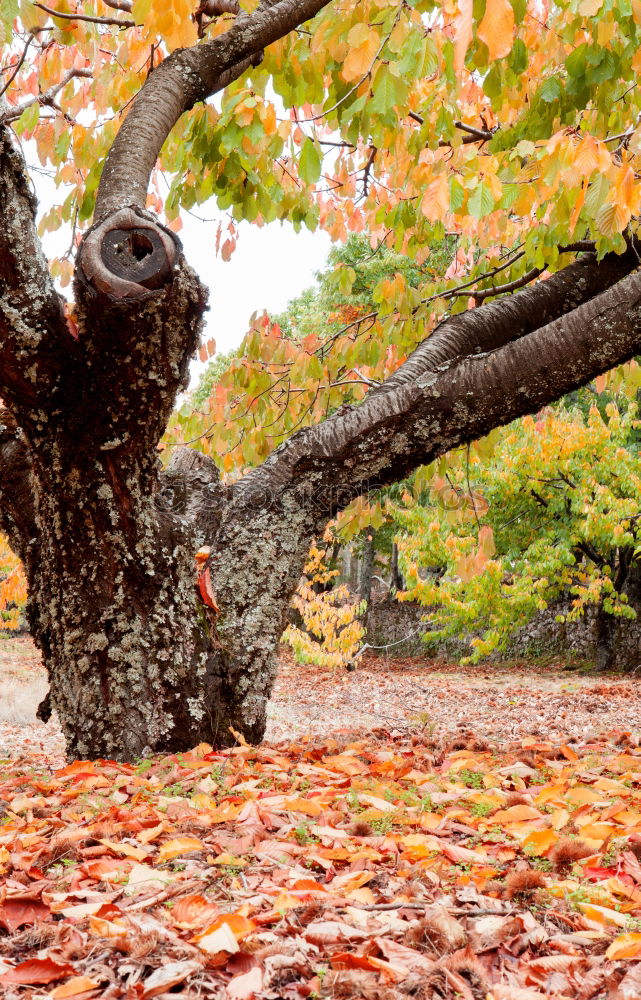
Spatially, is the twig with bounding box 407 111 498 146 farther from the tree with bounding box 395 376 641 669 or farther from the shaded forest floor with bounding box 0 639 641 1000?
the tree with bounding box 395 376 641 669

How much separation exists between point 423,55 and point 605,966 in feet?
7.78

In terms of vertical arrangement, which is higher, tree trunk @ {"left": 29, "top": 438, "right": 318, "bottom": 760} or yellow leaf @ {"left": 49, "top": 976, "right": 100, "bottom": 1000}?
tree trunk @ {"left": 29, "top": 438, "right": 318, "bottom": 760}

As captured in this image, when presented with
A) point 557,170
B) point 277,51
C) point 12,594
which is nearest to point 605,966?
point 557,170

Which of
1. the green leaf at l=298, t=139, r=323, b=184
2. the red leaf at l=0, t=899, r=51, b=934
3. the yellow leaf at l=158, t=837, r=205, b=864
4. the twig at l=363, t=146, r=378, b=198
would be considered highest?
the twig at l=363, t=146, r=378, b=198

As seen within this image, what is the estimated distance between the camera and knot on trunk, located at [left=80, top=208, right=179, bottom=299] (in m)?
2.18

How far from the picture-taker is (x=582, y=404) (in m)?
14.2

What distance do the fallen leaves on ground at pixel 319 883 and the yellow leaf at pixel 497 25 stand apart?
6.33 ft

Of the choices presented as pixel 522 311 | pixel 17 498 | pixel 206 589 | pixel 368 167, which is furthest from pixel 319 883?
pixel 368 167

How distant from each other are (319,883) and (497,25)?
6.64 feet

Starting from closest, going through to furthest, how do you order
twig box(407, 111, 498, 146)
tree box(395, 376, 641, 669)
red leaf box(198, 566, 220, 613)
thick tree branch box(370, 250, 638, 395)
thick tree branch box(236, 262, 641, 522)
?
thick tree branch box(236, 262, 641, 522), red leaf box(198, 566, 220, 613), thick tree branch box(370, 250, 638, 395), twig box(407, 111, 498, 146), tree box(395, 376, 641, 669)

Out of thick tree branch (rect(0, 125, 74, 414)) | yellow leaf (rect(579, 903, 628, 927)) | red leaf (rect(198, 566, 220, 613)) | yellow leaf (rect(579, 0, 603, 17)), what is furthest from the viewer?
red leaf (rect(198, 566, 220, 613))

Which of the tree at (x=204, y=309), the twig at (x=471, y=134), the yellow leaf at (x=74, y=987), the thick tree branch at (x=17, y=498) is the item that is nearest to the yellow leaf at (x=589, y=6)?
the tree at (x=204, y=309)

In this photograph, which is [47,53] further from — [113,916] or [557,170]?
[113,916]

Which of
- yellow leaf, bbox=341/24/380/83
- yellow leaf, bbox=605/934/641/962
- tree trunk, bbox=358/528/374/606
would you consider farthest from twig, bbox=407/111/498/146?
tree trunk, bbox=358/528/374/606
